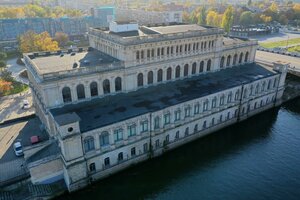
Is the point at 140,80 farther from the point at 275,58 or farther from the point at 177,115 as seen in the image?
the point at 275,58

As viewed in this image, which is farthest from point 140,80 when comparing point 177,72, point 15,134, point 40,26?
point 40,26

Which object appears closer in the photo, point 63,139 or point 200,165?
point 63,139

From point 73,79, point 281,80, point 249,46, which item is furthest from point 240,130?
point 73,79

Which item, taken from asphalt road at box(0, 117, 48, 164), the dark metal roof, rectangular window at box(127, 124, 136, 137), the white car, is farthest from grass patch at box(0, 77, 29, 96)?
rectangular window at box(127, 124, 136, 137)

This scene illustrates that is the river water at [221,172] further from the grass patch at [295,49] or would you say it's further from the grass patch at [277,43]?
the grass patch at [277,43]

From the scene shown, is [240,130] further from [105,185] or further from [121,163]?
[105,185]

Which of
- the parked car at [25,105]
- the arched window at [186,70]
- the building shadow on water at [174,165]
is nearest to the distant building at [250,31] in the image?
the arched window at [186,70]

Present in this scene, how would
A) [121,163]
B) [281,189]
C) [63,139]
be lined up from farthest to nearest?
1. [121,163]
2. [281,189]
3. [63,139]
